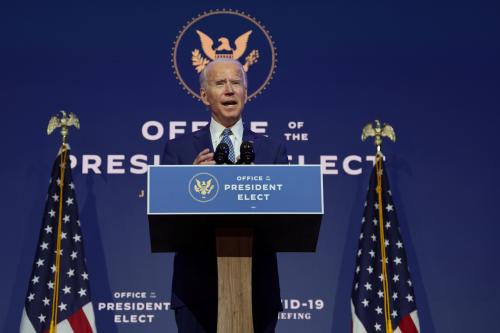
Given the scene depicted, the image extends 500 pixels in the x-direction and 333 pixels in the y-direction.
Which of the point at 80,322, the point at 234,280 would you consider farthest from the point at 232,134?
the point at 80,322

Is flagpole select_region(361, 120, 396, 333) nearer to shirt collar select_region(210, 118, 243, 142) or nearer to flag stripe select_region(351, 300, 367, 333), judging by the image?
flag stripe select_region(351, 300, 367, 333)

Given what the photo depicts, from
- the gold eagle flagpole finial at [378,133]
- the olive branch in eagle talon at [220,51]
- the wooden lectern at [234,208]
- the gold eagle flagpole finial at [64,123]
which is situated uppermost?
the olive branch in eagle talon at [220,51]

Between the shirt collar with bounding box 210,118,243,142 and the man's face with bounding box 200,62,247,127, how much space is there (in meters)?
0.02

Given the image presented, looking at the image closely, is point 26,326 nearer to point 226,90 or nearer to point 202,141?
point 202,141

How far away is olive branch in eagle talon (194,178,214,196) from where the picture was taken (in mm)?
2633

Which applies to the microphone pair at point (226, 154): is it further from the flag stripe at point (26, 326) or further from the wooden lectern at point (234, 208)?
the flag stripe at point (26, 326)

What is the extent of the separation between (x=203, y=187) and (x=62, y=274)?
6.82ft

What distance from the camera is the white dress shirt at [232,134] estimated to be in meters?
3.52

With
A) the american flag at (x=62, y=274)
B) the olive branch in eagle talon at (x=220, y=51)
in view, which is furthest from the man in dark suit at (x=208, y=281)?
the olive branch in eagle talon at (x=220, y=51)

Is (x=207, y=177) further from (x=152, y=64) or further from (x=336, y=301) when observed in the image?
(x=152, y=64)

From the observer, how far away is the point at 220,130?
11.8 feet

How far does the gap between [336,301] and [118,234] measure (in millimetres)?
1364

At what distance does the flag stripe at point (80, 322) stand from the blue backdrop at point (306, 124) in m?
0.27

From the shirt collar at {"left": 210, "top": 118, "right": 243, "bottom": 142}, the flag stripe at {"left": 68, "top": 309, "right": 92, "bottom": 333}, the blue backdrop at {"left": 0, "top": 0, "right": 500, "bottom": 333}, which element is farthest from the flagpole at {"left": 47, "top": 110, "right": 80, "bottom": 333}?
the shirt collar at {"left": 210, "top": 118, "right": 243, "bottom": 142}
